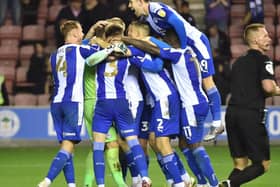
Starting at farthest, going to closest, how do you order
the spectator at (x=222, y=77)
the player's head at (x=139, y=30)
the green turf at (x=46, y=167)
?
the spectator at (x=222, y=77) < the green turf at (x=46, y=167) < the player's head at (x=139, y=30)

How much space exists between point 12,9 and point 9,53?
92 cm

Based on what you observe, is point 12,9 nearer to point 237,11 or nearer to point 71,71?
point 237,11

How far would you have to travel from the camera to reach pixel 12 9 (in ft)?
68.9

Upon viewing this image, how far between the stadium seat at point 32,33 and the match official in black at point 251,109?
10.9 m

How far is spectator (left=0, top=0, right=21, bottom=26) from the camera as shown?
68.5 ft

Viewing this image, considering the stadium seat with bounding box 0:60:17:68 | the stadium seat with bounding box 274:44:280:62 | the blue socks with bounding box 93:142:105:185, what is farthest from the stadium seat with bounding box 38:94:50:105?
the blue socks with bounding box 93:142:105:185

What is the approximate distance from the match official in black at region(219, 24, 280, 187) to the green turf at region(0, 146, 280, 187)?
1.73m

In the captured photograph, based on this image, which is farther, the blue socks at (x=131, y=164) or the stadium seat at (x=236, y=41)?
the stadium seat at (x=236, y=41)

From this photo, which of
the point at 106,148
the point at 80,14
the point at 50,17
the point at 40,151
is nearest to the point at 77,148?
the point at 40,151

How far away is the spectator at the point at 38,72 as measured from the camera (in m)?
19.4

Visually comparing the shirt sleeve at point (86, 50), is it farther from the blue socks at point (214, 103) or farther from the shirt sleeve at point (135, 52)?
the blue socks at point (214, 103)

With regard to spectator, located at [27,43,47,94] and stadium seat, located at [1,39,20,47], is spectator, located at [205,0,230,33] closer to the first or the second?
spectator, located at [27,43,47,94]

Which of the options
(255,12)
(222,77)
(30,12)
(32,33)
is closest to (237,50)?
(255,12)

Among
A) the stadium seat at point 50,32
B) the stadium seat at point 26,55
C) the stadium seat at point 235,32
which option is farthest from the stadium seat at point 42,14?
the stadium seat at point 235,32
